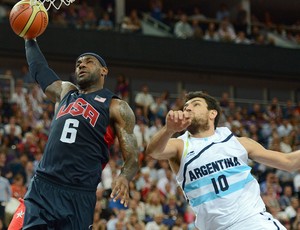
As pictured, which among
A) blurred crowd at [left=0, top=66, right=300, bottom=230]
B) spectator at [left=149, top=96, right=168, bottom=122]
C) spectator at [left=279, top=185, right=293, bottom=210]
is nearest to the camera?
blurred crowd at [left=0, top=66, right=300, bottom=230]

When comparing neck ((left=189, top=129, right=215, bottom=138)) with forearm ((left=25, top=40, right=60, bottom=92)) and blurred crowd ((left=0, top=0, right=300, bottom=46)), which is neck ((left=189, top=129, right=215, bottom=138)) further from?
blurred crowd ((left=0, top=0, right=300, bottom=46))

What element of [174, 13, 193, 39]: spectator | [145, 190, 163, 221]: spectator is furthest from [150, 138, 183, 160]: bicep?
[174, 13, 193, 39]: spectator

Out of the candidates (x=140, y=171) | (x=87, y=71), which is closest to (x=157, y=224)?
(x=140, y=171)

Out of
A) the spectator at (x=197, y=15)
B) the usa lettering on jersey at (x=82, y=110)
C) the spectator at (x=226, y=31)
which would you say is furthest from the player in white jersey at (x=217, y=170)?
the spectator at (x=197, y=15)

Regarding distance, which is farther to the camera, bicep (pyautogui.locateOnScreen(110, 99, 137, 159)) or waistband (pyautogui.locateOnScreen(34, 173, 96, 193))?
bicep (pyautogui.locateOnScreen(110, 99, 137, 159))

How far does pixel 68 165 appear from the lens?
20.4ft

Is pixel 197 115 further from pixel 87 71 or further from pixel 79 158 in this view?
pixel 79 158

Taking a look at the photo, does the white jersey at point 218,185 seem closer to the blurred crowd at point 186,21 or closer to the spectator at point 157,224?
the spectator at point 157,224

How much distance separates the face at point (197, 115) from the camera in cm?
678

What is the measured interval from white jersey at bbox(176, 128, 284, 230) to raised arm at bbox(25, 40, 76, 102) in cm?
132

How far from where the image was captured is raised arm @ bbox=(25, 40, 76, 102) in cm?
698

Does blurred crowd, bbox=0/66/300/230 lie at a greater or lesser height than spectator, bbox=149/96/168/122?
lesser

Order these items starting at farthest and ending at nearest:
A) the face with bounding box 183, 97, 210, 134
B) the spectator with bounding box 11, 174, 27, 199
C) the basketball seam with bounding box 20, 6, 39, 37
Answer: the spectator with bounding box 11, 174, 27, 199, the basketball seam with bounding box 20, 6, 39, 37, the face with bounding box 183, 97, 210, 134

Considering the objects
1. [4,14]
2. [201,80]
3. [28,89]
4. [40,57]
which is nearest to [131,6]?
[201,80]
